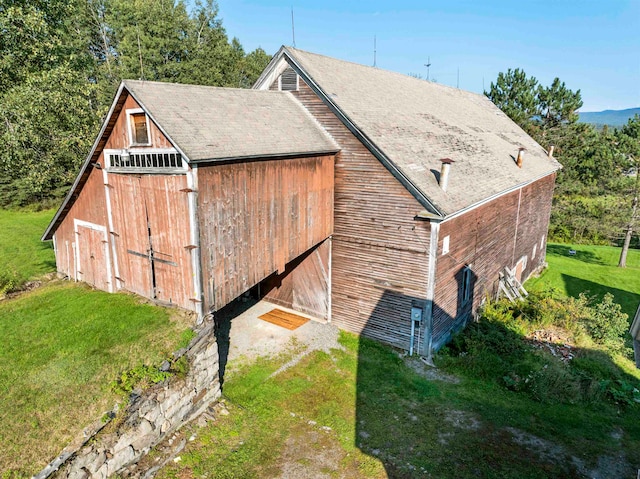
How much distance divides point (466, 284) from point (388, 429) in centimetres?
728

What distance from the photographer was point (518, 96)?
32438mm

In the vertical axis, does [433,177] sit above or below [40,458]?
above

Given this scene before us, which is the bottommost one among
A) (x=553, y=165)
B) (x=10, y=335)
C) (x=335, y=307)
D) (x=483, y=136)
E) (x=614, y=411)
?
(x=614, y=411)

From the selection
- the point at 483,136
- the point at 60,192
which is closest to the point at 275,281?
the point at 483,136

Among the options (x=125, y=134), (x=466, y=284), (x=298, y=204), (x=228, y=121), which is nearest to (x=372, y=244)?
(x=298, y=204)

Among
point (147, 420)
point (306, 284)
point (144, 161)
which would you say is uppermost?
point (144, 161)

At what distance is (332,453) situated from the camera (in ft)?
31.8

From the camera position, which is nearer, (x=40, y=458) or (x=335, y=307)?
(x=40, y=458)

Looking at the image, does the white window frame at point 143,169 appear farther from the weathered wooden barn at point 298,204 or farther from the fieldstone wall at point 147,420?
the fieldstone wall at point 147,420

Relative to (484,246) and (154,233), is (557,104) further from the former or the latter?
(154,233)

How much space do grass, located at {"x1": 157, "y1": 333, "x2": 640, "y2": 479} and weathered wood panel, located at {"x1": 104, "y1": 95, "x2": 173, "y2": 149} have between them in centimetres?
689

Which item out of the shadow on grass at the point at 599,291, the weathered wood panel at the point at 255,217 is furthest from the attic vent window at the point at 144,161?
the shadow on grass at the point at 599,291

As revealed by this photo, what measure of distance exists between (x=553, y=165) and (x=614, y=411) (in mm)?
17608

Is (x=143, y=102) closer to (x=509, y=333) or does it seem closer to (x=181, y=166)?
(x=181, y=166)
